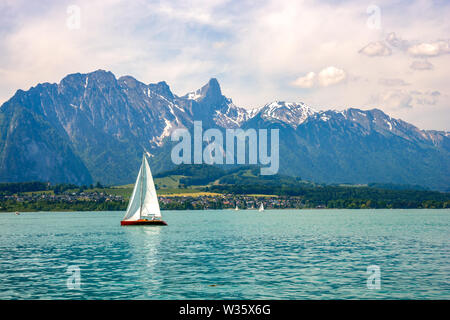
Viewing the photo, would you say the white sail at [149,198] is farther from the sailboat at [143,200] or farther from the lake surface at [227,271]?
the lake surface at [227,271]

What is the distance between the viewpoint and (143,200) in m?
154

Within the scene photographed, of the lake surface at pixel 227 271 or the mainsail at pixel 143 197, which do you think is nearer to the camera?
the lake surface at pixel 227 271

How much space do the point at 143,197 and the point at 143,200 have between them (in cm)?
125

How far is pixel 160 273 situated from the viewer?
198 ft

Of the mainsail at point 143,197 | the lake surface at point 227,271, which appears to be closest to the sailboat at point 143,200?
the mainsail at point 143,197

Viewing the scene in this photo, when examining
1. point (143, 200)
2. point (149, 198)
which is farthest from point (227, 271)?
point (143, 200)

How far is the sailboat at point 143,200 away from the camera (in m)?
150

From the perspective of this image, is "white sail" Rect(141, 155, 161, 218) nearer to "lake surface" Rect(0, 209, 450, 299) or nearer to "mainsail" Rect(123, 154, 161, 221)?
"mainsail" Rect(123, 154, 161, 221)

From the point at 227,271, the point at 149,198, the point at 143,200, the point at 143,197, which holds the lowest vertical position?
the point at 227,271

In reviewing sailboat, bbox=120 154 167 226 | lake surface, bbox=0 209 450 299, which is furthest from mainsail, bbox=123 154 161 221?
lake surface, bbox=0 209 450 299

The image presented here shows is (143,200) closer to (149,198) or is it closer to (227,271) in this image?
(149,198)
